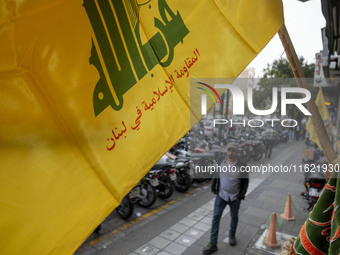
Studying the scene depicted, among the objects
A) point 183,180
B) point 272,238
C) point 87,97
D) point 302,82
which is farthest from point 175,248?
point 87,97

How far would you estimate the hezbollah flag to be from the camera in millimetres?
571

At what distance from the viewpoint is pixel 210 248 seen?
438 centimetres

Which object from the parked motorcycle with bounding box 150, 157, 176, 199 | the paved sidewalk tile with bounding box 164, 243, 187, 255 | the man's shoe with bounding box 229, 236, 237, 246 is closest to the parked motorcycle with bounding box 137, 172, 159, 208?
the parked motorcycle with bounding box 150, 157, 176, 199

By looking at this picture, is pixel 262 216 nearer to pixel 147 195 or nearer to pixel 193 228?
pixel 193 228

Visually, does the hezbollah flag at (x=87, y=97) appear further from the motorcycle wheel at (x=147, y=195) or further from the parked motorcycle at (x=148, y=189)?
the motorcycle wheel at (x=147, y=195)

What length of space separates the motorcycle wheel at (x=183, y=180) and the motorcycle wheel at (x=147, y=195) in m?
1.46

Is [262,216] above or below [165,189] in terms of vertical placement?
below

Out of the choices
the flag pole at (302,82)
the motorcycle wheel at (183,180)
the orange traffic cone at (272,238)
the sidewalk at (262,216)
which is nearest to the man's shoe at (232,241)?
the sidewalk at (262,216)

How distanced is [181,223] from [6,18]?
5663mm

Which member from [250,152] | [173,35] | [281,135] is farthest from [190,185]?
[281,135]

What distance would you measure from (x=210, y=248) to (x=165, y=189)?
2.71 metres

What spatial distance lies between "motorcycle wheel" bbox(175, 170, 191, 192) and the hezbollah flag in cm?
679

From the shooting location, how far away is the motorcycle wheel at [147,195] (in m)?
6.21

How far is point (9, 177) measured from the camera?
559 mm
